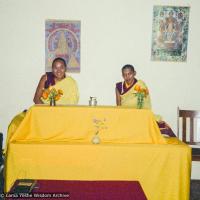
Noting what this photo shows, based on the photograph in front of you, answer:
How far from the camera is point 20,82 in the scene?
5.15m

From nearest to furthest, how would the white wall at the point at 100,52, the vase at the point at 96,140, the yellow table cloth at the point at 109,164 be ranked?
the yellow table cloth at the point at 109,164
the vase at the point at 96,140
the white wall at the point at 100,52

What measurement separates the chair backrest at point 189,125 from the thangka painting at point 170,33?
89 centimetres

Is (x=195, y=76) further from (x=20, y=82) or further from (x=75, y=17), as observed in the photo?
(x=20, y=82)

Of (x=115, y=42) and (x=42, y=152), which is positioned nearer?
(x=42, y=152)

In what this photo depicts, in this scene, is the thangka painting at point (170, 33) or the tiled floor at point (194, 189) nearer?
the tiled floor at point (194, 189)

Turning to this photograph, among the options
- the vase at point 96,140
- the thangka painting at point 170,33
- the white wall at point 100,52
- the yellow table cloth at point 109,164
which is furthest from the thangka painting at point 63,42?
the yellow table cloth at point 109,164

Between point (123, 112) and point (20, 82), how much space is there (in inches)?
87.3

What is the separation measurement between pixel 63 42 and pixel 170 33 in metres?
1.76

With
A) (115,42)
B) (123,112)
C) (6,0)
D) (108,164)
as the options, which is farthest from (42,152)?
(6,0)

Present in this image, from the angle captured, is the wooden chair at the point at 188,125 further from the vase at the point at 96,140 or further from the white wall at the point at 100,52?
the vase at the point at 96,140

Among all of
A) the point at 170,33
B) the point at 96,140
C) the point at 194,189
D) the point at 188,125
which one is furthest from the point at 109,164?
the point at 170,33

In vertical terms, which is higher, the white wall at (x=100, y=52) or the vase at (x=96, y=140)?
the white wall at (x=100, y=52)

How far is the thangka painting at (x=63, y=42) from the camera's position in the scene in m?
5.05

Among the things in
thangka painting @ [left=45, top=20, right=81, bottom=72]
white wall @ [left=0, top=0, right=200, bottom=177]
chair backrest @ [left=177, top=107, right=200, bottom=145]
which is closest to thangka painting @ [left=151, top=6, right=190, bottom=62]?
white wall @ [left=0, top=0, right=200, bottom=177]
